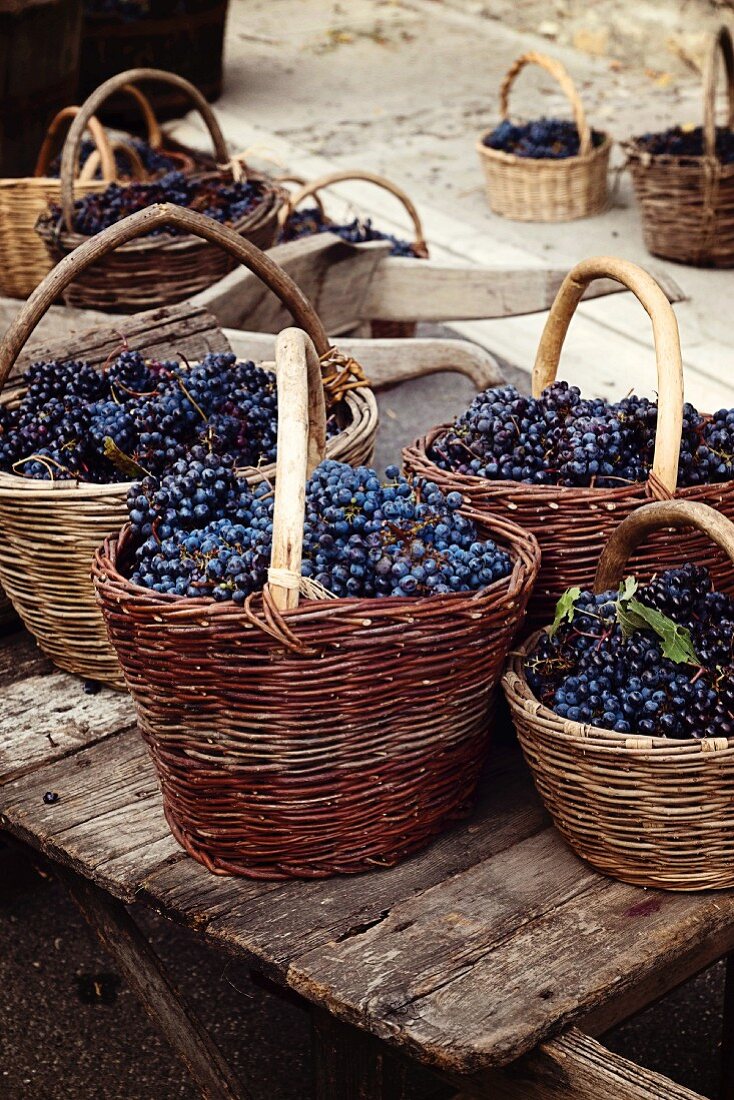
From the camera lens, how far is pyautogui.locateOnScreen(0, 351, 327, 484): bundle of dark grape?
2033mm

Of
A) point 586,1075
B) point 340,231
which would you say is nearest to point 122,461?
point 586,1075

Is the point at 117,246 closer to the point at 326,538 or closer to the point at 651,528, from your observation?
the point at 326,538

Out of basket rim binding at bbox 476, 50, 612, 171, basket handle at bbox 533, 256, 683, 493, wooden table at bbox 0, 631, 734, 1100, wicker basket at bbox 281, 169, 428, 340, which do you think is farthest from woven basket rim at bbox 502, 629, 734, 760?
basket rim binding at bbox 476, 50, 612, 171

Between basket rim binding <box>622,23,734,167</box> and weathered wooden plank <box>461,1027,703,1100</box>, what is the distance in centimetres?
328

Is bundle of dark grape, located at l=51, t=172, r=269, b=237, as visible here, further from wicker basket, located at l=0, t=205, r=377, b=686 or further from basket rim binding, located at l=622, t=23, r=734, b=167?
basket rim binding, located at l=622, t=23, r=734, b=167

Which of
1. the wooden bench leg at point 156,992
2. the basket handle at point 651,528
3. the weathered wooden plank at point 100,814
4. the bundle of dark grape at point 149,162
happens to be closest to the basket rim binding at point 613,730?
the basket handle at point 651,528

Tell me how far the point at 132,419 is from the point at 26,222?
1774 millimetres

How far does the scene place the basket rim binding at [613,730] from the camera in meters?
1.46

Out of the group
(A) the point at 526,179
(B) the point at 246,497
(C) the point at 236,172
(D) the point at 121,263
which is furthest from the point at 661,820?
(A) the point at 526,179

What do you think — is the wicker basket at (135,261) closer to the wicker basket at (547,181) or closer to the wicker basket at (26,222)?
the wicker basket at (26,222)

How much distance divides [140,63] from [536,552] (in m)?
4.90

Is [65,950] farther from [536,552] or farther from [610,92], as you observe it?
[610,92]

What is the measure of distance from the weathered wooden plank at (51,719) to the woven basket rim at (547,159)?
3.42 meters

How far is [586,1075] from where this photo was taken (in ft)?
4.67
